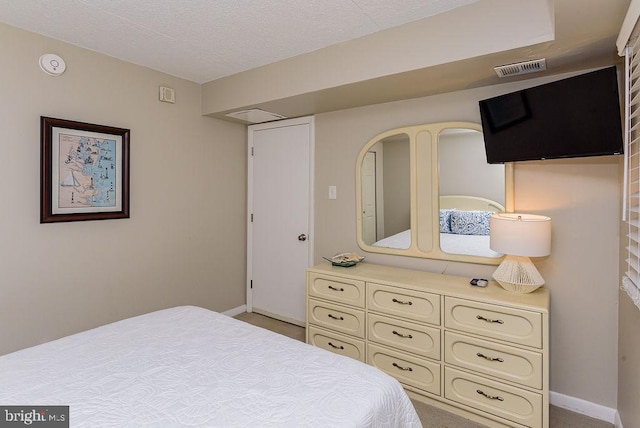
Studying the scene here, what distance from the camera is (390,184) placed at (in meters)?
2.80

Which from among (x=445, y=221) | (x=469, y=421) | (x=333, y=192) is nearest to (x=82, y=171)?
(x=333, y=192)

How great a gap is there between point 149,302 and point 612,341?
3.38 meters

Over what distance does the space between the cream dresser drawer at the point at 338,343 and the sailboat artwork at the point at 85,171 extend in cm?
192

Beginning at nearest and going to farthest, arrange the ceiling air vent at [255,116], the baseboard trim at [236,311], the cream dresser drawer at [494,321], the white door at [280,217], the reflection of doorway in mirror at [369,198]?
the cream dresser drawer at [494,321]
the reflection of doorway in mirror at [369,198]
the ceiling air vent at [255,116]
the white door at [280,217]
the baseboard trim at [236,311]

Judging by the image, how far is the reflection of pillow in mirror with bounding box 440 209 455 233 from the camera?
8.32ft

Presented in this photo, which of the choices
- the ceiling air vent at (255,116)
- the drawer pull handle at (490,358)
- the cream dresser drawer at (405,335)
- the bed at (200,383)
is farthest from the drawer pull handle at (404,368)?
the ceiling air vent at (255,116)

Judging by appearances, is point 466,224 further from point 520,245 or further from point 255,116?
point 255,116

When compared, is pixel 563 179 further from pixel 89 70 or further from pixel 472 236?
pixel 89 70

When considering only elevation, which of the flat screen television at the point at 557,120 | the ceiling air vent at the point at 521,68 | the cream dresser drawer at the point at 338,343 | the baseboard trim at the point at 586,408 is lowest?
the baseboard trim at the point at 586,408

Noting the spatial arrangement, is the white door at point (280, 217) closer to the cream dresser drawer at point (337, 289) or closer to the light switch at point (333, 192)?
the light switch at point (333, 192)

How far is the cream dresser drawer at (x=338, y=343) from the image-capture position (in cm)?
247

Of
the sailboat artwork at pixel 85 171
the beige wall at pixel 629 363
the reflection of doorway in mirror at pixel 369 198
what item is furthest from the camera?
the reflection of doorway in mirror at pixel 369 198

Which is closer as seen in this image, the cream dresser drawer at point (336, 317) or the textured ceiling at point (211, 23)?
the textured ceiling at point (211, 23)

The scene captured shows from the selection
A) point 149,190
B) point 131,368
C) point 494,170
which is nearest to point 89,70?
point 149,190
